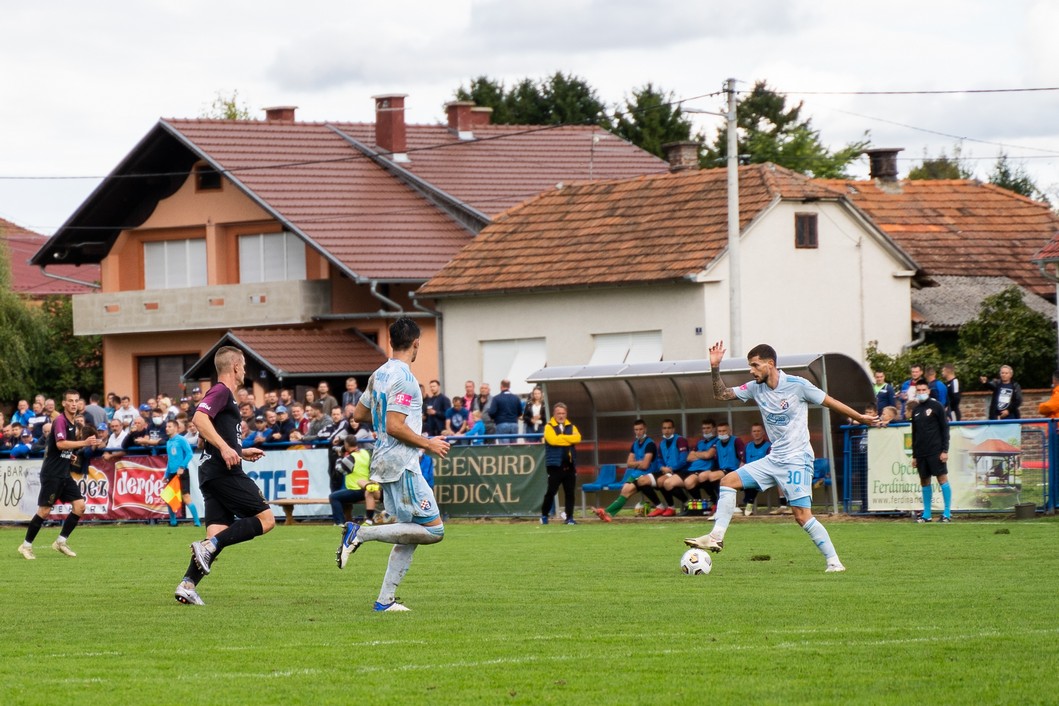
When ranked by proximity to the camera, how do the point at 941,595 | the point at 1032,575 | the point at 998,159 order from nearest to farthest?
the point at 941,595
the point at 1032,575
the point at 998,159

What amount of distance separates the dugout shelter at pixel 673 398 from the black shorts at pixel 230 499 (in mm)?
13122

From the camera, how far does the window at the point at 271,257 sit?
46.5 m

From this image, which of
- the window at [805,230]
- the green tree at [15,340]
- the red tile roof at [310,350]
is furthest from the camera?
the green tree at [15,340]

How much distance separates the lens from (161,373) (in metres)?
49.4

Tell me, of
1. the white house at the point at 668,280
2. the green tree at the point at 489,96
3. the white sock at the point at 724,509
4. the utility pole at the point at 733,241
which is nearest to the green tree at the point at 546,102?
the green tree at the point at 489,96

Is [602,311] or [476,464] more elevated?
[602,311]

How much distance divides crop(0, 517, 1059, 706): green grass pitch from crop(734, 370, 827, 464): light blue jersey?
40.2 inches

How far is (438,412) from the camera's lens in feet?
99.4

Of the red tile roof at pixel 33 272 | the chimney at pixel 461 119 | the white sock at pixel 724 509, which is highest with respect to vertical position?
the chimney at pixel 461 119

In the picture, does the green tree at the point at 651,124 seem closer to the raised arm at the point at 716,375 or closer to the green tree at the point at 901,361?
the green tree at the point at 901,361

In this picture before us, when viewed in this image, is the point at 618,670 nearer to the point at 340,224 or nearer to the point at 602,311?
the point at 602,311

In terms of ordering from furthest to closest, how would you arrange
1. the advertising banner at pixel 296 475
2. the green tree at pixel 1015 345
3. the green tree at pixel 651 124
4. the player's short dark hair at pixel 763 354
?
the green tree at pixel 651 124
the green tree at pixel 1015 345
the advertising banner at pixel 296 475
the player's short dark hair at pixel 763 354

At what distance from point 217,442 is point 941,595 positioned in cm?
533

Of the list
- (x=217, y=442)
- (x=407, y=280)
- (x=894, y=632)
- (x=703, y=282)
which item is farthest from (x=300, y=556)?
(x=407, y=280)
